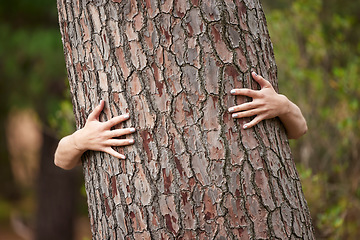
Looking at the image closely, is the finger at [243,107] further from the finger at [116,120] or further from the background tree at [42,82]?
the background tree at [42,82]

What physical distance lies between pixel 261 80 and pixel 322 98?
3.56m

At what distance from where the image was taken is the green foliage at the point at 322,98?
4512mm

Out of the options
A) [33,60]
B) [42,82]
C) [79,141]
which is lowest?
[79,141]

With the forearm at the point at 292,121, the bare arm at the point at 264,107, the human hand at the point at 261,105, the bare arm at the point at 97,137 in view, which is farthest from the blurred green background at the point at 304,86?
the bare arm at the point at 97,137

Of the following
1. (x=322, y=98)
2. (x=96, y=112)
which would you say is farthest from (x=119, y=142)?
(x=322, y=98)

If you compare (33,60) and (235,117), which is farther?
(33,60)

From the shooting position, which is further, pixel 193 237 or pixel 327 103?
pixel 327 103

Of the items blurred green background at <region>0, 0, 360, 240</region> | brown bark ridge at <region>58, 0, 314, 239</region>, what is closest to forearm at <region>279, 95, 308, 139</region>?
brown bark ridge at <region>58, 0, 314, 239</region>

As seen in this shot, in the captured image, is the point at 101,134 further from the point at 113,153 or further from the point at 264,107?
the point at 264,107

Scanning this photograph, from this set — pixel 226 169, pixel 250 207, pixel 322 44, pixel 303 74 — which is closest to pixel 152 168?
pixel 226 169

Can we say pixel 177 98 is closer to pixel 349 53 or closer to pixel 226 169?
pixel 226 169

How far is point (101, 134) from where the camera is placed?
1937 mm

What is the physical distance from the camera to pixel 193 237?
5.99 feet

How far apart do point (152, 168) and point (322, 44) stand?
382cm
